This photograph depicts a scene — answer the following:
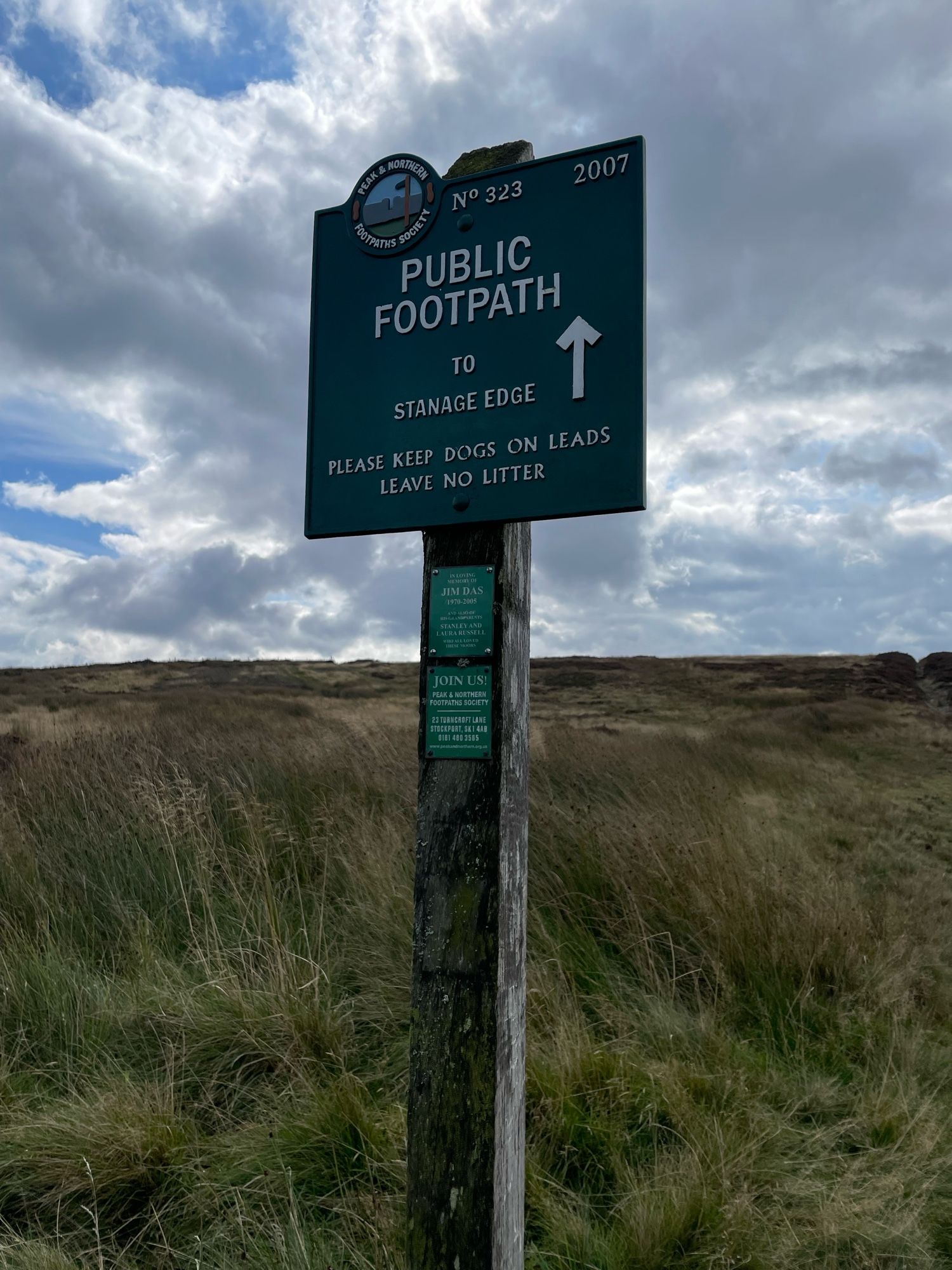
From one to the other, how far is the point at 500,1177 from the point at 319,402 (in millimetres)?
2279

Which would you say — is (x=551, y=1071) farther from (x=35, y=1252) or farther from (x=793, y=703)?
(x=793, y=703)

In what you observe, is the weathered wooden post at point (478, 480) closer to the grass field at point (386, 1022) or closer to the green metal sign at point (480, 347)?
the green metal sign at point (480, 347)

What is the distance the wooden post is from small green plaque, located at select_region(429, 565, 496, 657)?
0.03 metres

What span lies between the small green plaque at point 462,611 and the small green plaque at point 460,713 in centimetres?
6

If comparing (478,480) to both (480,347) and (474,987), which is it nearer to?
(480,347)

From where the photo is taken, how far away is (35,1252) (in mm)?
2734

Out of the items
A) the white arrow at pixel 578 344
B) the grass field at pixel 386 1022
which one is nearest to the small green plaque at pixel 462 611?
the white arrow at pixel 578 344

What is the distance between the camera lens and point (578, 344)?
256cm

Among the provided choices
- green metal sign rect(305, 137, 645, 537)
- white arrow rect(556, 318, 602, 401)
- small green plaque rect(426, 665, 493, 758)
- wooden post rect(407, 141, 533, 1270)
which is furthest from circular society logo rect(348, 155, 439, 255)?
small green plaque rect(426, 665, 493, 758)

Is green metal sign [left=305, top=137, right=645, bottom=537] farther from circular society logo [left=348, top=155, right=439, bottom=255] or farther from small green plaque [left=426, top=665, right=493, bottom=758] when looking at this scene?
small green plaque [left=426, top=665, right=493, bottom=758]

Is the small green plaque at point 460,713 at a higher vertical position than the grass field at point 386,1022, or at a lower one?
higher

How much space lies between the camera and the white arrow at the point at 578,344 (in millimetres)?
2545

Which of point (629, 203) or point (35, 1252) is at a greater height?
point (629, 203)

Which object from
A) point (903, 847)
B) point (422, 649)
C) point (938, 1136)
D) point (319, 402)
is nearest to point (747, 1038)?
point (938, 1136)
